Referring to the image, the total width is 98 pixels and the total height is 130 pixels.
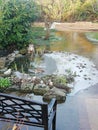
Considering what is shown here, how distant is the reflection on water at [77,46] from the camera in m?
9.74

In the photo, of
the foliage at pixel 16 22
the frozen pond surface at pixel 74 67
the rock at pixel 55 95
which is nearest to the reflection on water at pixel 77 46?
the frozen pond surface at pixel 74 67

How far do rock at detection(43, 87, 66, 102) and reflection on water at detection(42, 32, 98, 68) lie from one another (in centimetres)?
331

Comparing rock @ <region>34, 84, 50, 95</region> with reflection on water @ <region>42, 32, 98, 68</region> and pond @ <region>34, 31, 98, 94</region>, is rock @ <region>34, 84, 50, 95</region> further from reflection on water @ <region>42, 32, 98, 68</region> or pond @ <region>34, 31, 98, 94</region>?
reflection on water @ <region>42, 32, 98, 68</region>

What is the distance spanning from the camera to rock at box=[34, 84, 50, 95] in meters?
5.75

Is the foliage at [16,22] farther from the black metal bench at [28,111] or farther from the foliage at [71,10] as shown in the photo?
the foliage at [71,10]

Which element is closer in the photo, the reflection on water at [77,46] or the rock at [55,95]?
the rock at [55,95]

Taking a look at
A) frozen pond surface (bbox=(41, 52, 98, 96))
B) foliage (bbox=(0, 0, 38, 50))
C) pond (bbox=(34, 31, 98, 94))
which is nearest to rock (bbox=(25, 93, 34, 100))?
frozen pond surface (bbox=(41, 52, 98, 96))

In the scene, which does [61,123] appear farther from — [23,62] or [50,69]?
[23,62]

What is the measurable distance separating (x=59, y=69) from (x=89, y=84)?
4.77 feet

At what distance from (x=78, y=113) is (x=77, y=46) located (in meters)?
6.36

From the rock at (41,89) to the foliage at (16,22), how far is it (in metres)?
3.69

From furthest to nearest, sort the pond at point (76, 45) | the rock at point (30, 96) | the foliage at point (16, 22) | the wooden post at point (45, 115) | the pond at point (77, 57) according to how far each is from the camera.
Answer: the pond at point (76, 45), the foliage at point (16, 22), the pond at point (77, 57), the rock at point (30, 96), the wooden post at point (45, 115)

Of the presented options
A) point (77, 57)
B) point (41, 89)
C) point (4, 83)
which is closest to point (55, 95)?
point (41, 89)

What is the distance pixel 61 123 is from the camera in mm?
4344
